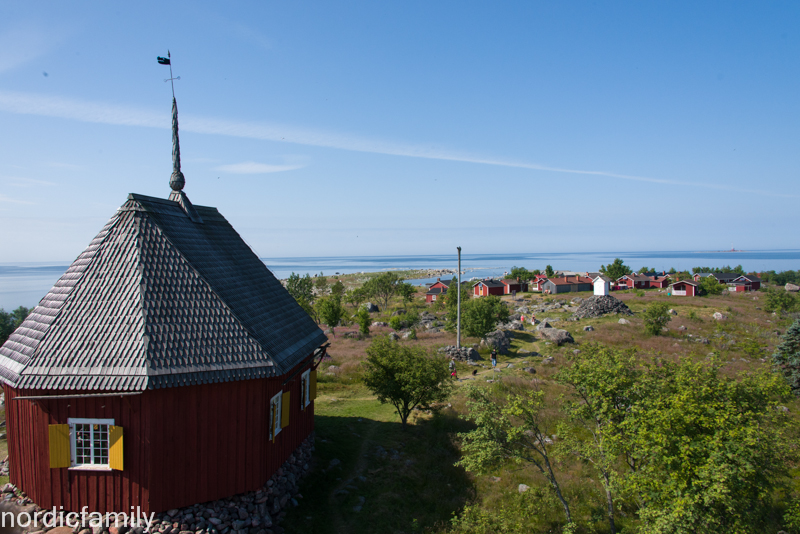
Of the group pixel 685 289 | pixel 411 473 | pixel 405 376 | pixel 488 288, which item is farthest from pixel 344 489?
pixel 685 289

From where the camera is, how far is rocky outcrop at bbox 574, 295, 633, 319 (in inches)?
2076

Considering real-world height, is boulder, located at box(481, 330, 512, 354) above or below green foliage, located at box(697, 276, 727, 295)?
below

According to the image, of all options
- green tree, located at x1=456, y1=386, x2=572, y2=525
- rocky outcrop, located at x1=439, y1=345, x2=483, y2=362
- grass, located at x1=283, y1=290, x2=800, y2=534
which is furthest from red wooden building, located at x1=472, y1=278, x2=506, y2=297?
green tree, located at x1=456, y1=386, x2=572, y2=525

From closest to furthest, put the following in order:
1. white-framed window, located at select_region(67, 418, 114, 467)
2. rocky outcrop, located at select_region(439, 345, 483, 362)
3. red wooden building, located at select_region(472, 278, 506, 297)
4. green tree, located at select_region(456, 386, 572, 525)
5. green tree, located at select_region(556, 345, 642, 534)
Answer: white-framed window, located at select_region(67, 418, 114, 467), green tree, located at select_region(556, 345, 642, 534), green tree, located at select_region(456, 386, 572, 525), rocky outcrop, located at select_region(439, 345, 483, 362), red wooden building, located at select_region(472, 278, 506, 297)

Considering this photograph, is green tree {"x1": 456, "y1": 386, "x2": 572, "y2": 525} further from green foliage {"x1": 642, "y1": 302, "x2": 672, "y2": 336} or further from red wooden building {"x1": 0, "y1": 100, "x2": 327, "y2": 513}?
green foliage {"x1": 642, "y1": 302, "x2": 672, "y2": 336}

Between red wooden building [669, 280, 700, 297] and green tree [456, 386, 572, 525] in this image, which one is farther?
red wooden building [669, 280, 700, 297]

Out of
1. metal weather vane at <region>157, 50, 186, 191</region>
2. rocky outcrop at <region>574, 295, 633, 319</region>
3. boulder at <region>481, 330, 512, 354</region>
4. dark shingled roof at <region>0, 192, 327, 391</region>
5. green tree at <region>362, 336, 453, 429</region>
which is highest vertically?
metal weather vane at <region>157, 50, 186, 191</region>

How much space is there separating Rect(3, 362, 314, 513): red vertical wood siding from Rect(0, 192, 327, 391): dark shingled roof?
634 mm

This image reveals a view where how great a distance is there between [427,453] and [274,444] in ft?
23.5

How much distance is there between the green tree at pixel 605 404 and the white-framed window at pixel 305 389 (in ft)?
31.4

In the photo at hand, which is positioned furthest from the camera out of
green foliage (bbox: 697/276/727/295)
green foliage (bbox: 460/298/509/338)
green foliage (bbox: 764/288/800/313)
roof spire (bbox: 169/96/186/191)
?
green foliage (bbox: 697/276/727/295)

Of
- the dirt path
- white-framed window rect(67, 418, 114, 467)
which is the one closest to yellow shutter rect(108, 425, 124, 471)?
white-framed window rect(67, 418, 114, 467)

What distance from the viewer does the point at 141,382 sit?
10.2 metres

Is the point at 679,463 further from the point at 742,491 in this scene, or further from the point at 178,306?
the point at 178,306
